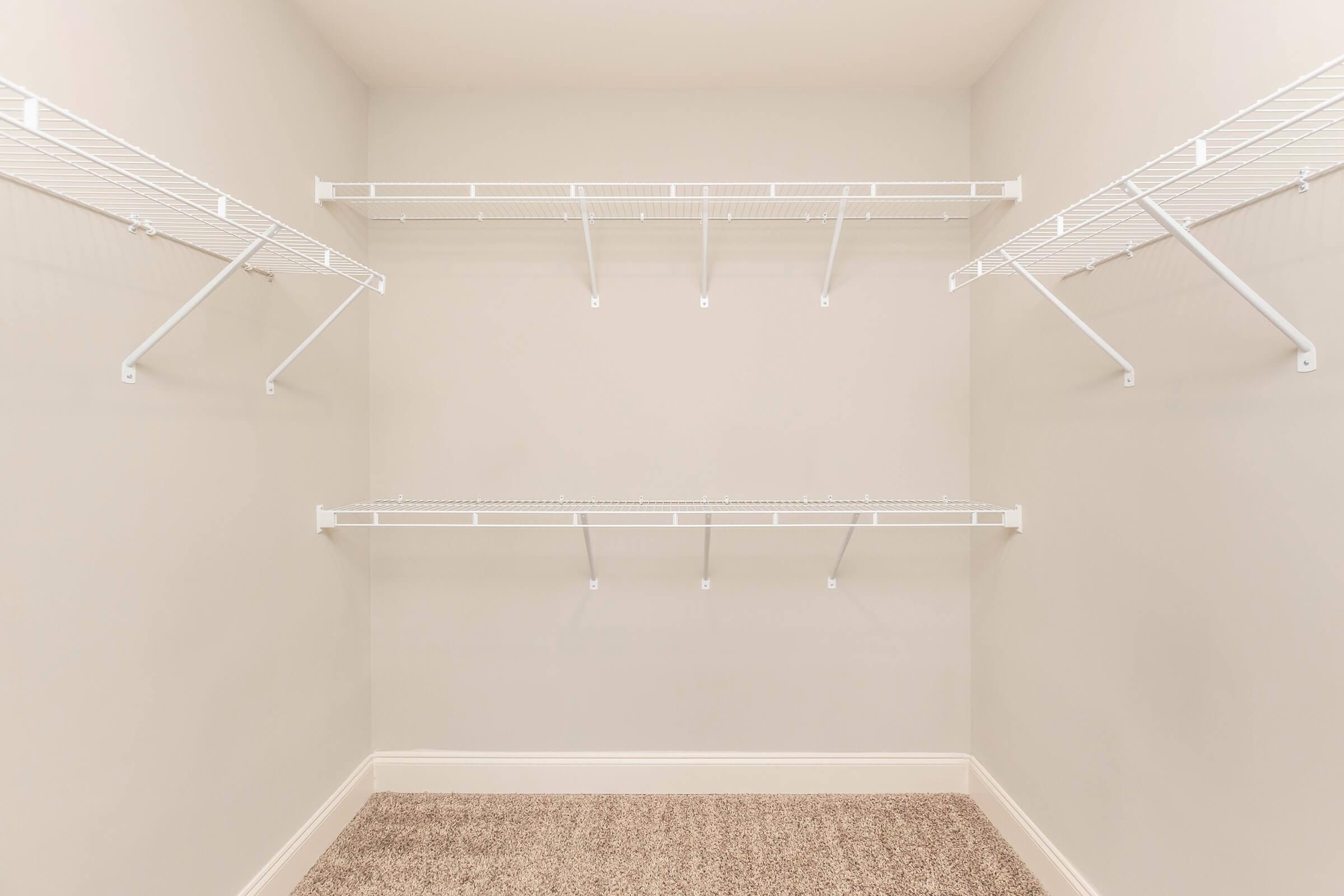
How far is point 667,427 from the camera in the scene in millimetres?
2232

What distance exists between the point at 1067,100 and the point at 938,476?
117 centimetres

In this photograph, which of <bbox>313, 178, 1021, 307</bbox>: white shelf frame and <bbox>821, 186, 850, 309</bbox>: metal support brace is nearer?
<bbox>821, 186, 850, 309</bbox>: metal support brace

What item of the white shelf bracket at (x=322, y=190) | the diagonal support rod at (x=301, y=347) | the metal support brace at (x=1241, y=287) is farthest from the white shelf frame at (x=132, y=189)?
the metal support brace at (x=1241, y=287)

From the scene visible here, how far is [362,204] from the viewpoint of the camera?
7.06ft

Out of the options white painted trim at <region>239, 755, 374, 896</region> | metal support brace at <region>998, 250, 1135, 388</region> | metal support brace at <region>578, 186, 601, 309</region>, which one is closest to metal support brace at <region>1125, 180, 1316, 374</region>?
metal support brace at <region>998, 250, 1135, 388</region>

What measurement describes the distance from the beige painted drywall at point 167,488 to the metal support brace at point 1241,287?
6.17ft

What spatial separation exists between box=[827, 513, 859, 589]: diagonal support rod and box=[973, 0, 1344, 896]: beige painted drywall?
0.46m

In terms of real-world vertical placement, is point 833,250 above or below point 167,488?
above

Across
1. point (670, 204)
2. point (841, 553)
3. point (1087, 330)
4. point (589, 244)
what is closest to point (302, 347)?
point (589, 244)

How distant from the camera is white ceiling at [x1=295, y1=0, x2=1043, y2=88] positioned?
71.2 inches

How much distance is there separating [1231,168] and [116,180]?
6.43 ft

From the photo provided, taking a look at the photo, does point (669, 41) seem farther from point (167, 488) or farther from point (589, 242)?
point (167, 488)

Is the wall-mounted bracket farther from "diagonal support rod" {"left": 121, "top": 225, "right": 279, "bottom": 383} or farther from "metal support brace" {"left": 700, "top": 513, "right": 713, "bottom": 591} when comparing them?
"metal support brace" {"left": 700, "top": 513, "right": 713, "bottom": 591}

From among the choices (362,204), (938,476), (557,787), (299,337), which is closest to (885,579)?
(938,476)
